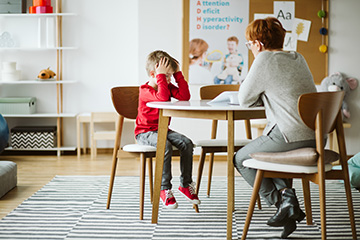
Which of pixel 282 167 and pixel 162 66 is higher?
pixel 162 66

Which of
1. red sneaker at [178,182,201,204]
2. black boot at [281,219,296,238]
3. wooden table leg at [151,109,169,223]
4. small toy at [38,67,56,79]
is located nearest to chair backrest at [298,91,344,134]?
black boot at [281,219,296,238]

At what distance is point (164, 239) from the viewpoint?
8.10 ft

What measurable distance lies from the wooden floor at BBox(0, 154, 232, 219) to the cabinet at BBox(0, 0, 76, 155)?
10.1 inches

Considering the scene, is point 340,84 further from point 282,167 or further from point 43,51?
point 43,51

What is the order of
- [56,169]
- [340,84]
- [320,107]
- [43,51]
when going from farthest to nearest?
[43,51], [340,84], [56,169], [320,107]

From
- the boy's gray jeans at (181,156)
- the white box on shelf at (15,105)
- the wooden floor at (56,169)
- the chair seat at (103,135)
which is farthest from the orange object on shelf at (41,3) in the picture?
the boy's gray jeans at (181,156)

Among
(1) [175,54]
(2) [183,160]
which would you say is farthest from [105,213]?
(1) [175,54]

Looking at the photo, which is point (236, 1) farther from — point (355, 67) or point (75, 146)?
point (75, 146)

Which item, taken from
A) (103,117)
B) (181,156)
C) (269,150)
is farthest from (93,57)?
(269,150)

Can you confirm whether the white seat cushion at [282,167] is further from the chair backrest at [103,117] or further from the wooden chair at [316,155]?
the chair backrest at [103,117]

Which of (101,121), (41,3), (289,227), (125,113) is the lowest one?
(289,227)

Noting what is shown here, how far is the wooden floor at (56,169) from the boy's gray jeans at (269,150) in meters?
1.59

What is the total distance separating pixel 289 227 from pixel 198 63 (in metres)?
2.66

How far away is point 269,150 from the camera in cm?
236
